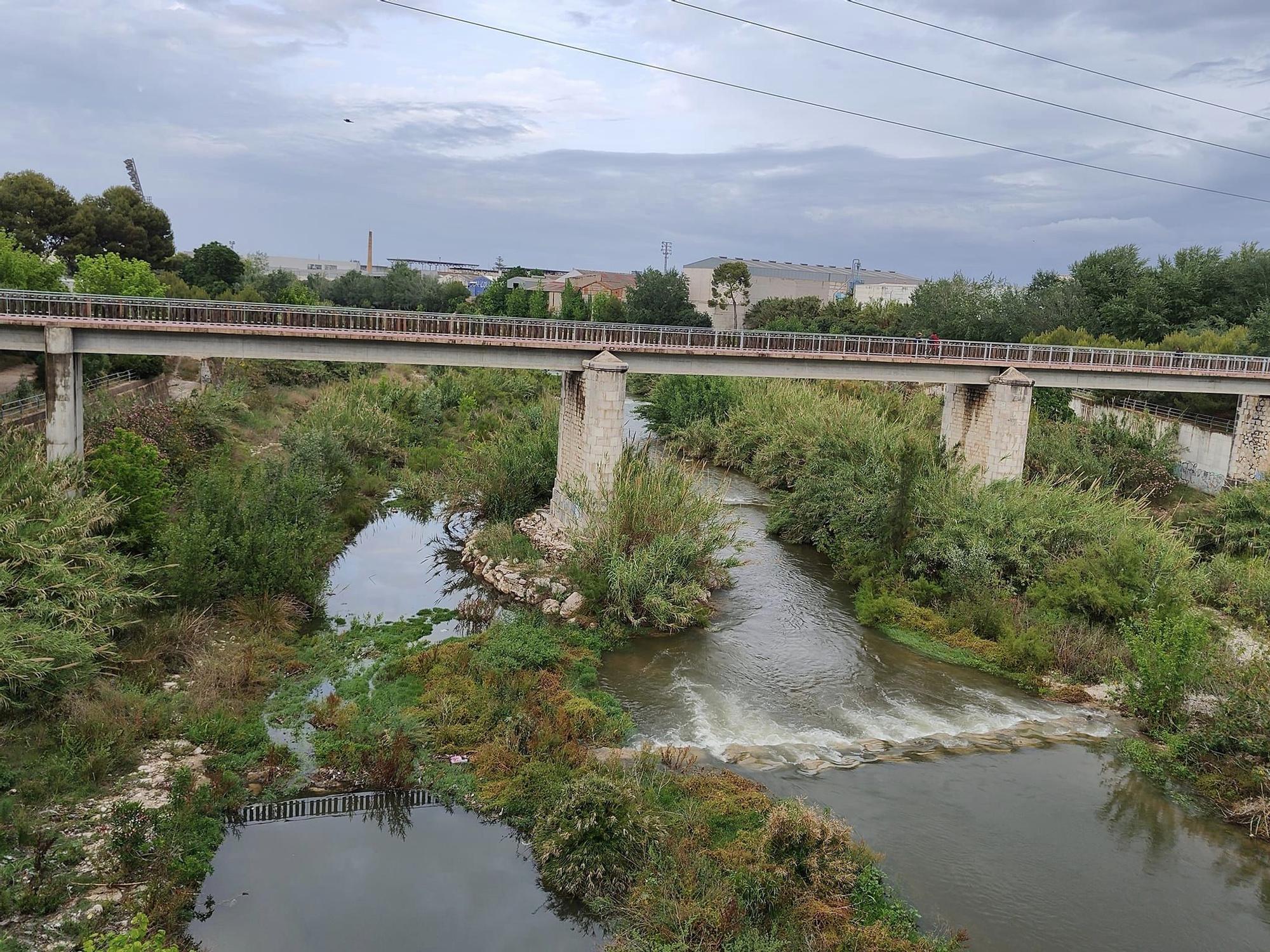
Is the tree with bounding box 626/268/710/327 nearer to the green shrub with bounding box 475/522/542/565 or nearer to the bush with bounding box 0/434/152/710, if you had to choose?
the green shrub with bounding box 475/522/542/565

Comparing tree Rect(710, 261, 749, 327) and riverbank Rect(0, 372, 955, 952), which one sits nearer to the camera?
riverbank Rect(0, 372, 955, 952)

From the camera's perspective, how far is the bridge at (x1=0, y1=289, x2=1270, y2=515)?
25.0m

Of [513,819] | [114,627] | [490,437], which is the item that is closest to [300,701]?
[114,627]

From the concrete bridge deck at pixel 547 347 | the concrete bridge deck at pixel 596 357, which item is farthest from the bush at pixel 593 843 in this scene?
the concrete bridge deck at pixel 547 347

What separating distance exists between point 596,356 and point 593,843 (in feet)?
61.2

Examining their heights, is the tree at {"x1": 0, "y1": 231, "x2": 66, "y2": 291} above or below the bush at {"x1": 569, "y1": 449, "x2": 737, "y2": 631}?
above

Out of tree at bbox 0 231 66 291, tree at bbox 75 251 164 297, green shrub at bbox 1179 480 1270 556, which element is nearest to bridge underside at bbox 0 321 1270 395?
green shrub at bbox 1179 480 1270 556

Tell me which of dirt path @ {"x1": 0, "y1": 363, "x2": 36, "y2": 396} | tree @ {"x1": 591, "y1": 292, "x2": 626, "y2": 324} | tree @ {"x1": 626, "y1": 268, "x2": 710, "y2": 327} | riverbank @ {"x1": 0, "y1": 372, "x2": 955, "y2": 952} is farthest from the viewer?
tree @ {"x1": 591, "y1": 292, "x2": 626, "y2": 324}

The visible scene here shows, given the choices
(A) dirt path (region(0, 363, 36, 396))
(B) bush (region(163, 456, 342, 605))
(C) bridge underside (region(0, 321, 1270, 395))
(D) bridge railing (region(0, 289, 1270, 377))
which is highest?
(D) bridge railing (region(0, 289, 1270, 377))

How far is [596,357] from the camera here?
2920cm

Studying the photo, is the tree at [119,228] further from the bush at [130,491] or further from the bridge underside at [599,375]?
the bush at [130,491]

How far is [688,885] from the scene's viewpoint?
40.5 ft

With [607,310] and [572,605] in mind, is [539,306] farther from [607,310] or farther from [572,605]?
[572,605]

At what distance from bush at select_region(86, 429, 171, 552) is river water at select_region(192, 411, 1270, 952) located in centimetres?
981
